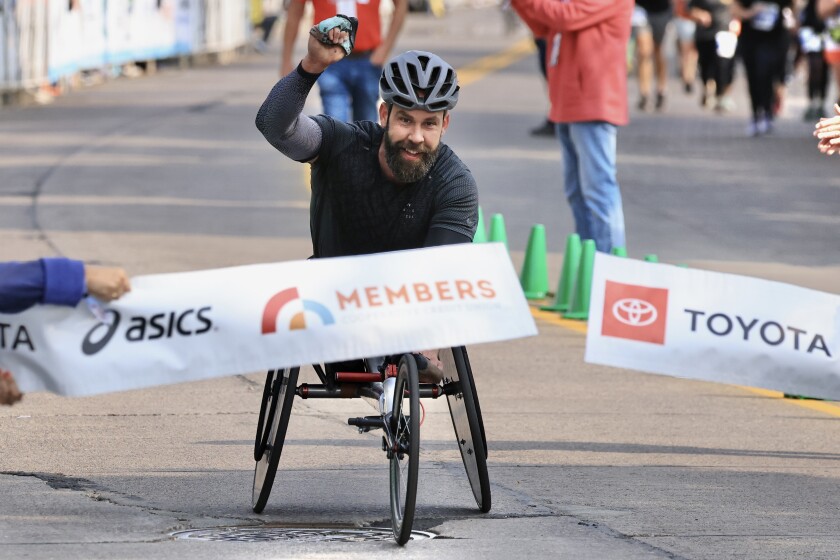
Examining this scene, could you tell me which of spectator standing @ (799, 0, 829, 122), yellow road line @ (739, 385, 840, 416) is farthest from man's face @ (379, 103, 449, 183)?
spectator standing @ (799, 0, 829, 122)

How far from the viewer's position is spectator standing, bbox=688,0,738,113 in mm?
24750

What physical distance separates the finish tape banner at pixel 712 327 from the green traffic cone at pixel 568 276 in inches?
206

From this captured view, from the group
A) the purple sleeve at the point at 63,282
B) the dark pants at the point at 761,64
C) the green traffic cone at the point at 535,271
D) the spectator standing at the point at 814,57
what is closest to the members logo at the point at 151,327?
the purple sleeve at the point at 63,282

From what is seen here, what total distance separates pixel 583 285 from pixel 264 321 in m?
5.49

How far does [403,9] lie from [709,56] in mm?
12923

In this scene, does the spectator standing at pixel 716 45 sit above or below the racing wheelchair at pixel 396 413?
below

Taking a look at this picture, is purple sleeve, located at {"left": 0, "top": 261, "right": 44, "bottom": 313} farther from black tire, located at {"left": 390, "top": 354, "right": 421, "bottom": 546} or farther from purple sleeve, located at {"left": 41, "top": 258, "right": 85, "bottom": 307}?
black tire, located at {"left": 390, "top": 354, "right": 421, "bottom": 546}

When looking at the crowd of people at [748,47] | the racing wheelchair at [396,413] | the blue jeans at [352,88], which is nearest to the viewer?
the racing wheelchair at [396,413]

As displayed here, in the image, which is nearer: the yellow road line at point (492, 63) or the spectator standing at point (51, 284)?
the spectator standing at point (51, 284)

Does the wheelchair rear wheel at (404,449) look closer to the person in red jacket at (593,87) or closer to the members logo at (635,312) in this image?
the members logo at (635,312)

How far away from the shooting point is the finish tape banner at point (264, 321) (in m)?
5.45

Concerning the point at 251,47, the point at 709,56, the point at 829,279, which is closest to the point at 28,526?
the point at 829,279

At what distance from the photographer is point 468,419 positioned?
624cm

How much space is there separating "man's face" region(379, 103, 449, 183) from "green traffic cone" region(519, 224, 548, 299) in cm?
521
